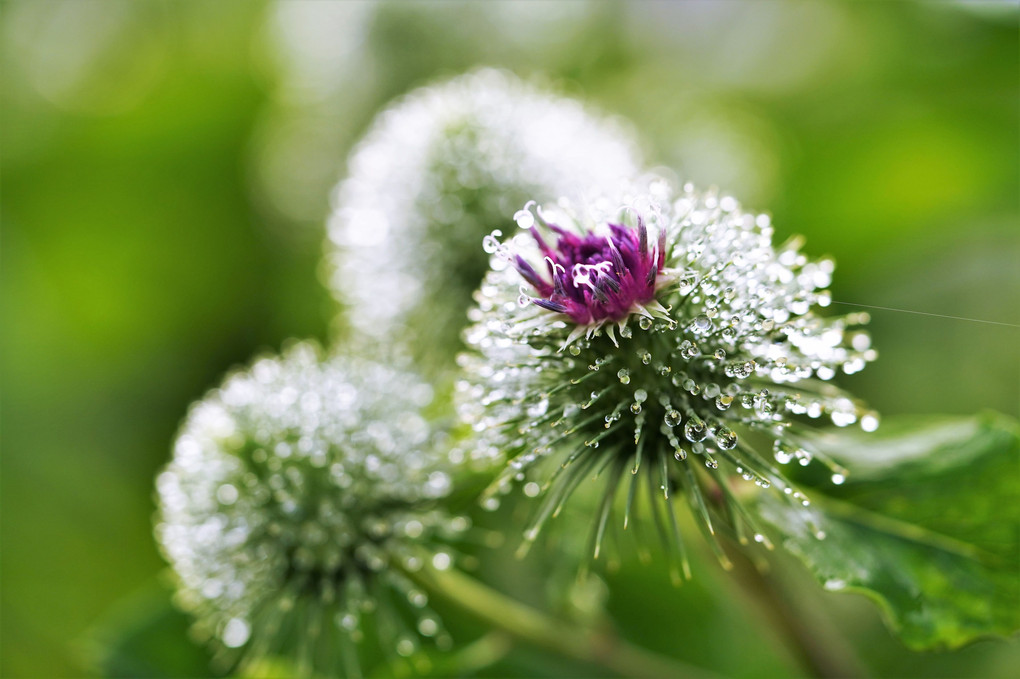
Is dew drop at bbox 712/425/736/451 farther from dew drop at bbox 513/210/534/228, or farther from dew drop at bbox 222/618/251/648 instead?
dew drop at bbox 222/618/251/648

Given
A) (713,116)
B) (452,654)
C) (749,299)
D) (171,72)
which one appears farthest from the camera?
(171,72)

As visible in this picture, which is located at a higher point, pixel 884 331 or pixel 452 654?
pixel 884 331

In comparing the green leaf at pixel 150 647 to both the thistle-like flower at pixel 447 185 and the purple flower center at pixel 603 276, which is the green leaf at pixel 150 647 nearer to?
the thistle-like flower at pixel 447 185

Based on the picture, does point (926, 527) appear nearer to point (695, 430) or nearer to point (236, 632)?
point (695, 430)

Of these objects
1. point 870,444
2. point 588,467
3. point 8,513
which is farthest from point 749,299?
point 8,513

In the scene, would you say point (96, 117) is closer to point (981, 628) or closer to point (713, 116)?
point (713, 116)

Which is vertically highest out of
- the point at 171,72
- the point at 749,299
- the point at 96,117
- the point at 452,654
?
the point at 171,72

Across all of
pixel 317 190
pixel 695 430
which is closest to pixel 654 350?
pixel 695 430
